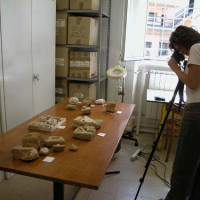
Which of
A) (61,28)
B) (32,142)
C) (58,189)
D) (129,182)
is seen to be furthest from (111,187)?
(61,28)

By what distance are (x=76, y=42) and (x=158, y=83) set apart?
1420 mm

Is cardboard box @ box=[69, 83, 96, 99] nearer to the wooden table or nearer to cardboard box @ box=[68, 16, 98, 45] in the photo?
cardboard box @ box=[68, 16, 98, 45]

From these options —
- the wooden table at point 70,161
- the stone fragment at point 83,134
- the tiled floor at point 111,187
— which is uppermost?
the stone fragment at point 83,134

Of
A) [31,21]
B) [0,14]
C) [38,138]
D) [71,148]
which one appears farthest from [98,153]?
[31,21]

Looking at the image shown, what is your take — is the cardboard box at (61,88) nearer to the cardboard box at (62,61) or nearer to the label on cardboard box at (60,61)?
the cardboard box at (62,61)

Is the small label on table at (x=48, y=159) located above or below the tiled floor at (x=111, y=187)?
above

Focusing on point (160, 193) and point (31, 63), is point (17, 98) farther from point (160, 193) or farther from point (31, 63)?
point (160, 193)

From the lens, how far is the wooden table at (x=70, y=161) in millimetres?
1134

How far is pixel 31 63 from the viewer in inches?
102

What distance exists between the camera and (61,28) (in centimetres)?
325

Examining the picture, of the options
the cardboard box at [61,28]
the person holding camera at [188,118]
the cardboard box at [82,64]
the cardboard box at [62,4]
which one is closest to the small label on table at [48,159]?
the person holding camera at [188,118]

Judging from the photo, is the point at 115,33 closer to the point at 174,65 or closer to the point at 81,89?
the point at 81,89

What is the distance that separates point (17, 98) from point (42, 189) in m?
0.95

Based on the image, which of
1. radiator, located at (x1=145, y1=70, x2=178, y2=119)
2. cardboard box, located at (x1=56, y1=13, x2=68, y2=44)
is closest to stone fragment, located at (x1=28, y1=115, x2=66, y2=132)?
cardboard box, located at (x1=56, y1=13, x2=68, y2=44)
